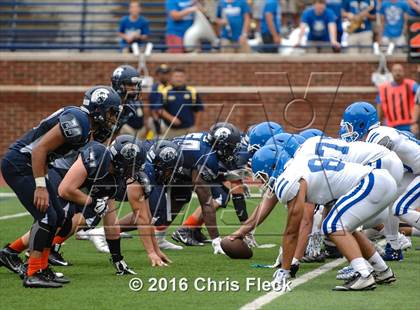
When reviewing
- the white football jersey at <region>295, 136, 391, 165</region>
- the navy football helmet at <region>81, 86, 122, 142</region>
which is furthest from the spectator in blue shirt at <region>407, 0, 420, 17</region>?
the navy football helmet at <region>81, 86, 122, 142</region>

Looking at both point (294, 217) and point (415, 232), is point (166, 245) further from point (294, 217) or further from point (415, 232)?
point (294, 217)

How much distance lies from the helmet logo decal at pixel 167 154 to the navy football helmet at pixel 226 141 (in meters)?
0.71

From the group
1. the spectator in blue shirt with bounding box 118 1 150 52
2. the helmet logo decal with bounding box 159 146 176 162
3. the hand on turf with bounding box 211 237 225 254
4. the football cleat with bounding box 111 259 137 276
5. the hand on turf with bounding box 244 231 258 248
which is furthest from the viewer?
the spectator in blue shirt with bounding box 118 1 150 52

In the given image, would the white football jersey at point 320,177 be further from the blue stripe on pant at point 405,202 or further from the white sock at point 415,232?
the white sock at point 415,232

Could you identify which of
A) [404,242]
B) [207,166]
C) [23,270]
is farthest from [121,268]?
[404,242]

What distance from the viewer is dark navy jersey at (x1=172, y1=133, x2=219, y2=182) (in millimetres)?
10320

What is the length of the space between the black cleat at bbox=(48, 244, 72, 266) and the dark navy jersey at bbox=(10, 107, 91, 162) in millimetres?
1454

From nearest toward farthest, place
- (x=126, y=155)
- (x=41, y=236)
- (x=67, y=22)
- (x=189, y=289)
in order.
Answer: (x=189, y=289) < (x=41, y=236) < (x=126, y=155) < (x=67, y=22)

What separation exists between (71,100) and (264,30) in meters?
3.77

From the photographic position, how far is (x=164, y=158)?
954cm

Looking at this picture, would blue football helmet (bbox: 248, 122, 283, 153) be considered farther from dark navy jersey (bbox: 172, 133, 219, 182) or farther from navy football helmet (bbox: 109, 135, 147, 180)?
navy football helmet (bbox: 109, 135, 147, 180)

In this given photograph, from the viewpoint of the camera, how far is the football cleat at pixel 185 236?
36.4ft

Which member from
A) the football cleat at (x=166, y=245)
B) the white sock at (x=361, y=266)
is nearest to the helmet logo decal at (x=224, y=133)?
the football cleat at (x=166, y=245)

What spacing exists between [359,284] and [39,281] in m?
2.39
